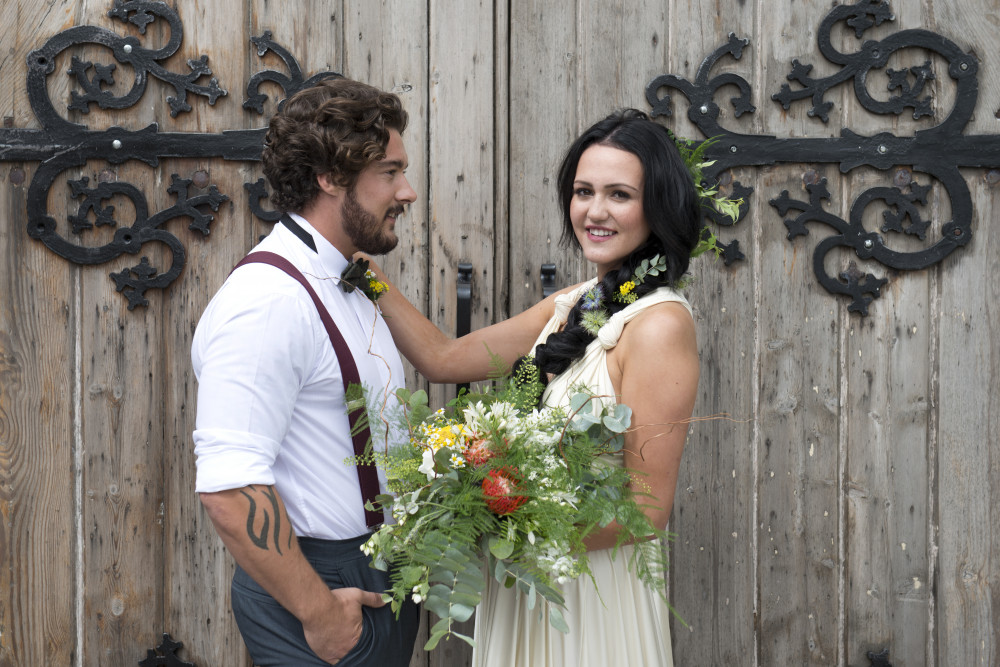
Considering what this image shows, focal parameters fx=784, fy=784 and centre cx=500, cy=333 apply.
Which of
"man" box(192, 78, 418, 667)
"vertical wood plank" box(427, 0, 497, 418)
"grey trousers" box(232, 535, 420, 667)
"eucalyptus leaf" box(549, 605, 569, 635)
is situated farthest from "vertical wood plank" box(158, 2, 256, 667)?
"eucalyptus leaf" box(549, 605, 569, 635)

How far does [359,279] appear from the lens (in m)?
1.68

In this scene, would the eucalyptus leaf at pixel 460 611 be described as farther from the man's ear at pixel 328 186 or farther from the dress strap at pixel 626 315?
the man's ear at pixel 328 186

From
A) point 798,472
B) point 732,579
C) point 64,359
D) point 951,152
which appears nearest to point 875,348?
point 798,472

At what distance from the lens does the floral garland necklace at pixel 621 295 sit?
1.64 meters

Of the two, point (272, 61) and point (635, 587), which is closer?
point (635, 587)

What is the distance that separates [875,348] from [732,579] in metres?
0.75

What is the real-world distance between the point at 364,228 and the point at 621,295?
56 cm

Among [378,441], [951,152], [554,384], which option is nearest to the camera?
[378,441]

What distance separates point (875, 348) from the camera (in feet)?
7.04

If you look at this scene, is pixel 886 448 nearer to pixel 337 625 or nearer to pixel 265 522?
pixel 337 625

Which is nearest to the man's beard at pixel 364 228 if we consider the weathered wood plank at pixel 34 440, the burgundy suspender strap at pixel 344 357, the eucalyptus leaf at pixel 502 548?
the burgundy suspender strap at pixel 344 357

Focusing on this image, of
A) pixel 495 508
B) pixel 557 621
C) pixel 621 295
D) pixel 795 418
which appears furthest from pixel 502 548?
pixel 795 418

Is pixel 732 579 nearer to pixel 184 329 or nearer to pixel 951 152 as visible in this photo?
pixel 951 152

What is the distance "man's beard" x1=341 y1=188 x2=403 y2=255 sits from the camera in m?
1.63
